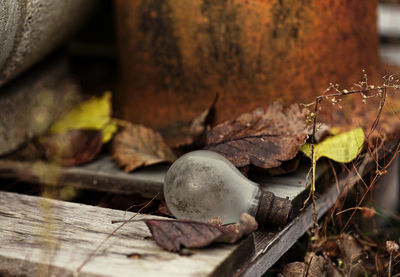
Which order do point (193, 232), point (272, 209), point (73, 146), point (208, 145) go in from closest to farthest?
point (193, 232)
point (272, 209)
point (208, 145)
point (73, 146)

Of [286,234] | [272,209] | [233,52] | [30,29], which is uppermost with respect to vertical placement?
[30,29]

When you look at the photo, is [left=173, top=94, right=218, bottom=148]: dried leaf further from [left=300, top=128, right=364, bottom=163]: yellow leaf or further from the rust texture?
[left=300, top=128, right=364, bottom=163]: yellow leaf

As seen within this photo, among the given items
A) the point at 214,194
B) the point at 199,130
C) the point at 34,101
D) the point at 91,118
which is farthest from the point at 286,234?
the point at 34,101

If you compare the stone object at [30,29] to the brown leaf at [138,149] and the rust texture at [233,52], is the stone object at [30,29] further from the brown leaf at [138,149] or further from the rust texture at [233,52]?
the brown leaf at [138,149]

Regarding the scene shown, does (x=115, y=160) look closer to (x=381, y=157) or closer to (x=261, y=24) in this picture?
(x=261, y=24)

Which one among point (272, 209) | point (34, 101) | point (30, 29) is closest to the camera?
point (272, 209)

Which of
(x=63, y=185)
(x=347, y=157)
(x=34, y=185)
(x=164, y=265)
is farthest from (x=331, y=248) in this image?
(x=34, y=185)

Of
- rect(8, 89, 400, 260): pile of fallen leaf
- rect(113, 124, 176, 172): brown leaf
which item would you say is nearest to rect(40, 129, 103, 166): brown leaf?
rect(8, 89, 400, 260): pile of fallen leaf

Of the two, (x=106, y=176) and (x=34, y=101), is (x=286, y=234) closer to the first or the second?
(x=106, y=176)
